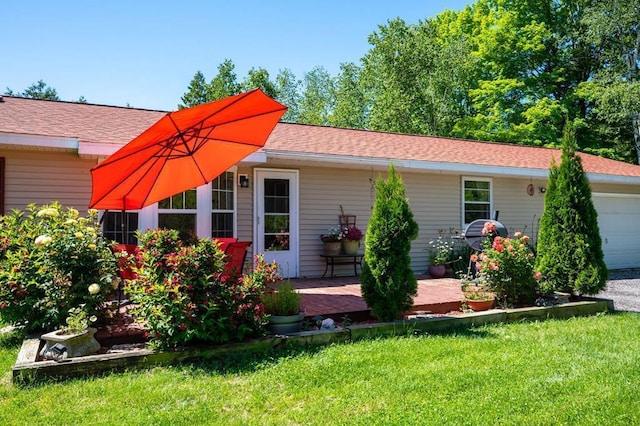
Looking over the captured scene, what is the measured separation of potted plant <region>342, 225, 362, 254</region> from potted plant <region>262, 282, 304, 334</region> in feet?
13.6

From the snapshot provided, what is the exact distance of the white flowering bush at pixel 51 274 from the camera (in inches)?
161

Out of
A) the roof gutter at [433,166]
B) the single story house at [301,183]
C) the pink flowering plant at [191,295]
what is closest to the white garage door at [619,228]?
the single story house at [301,183]

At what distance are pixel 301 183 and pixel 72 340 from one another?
545 cm

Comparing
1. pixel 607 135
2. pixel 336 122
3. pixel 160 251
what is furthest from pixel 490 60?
pixel 160 251

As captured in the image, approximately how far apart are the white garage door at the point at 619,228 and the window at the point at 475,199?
339cm

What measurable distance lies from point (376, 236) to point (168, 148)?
2414 millimetres

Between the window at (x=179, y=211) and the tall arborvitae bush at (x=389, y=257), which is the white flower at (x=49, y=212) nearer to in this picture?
the window at (x=179, y=211)

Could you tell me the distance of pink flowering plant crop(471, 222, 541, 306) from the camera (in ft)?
19.1

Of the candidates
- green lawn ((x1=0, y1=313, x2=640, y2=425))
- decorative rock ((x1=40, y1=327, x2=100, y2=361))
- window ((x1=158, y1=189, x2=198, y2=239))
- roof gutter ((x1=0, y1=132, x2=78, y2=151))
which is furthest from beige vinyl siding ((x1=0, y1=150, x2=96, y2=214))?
decorative rock ((x1=40, y1=327, x2=100, y2=361))

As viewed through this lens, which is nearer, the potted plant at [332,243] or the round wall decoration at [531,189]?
the potted plant at [332,243]

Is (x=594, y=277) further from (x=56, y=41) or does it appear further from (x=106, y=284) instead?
(x=56, y=41)

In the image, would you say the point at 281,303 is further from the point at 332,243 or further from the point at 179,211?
the point at 332,243

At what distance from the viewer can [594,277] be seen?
20.2 feet

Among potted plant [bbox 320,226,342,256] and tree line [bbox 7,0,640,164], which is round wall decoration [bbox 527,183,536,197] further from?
tree line [bbox 7,0,640,164]
